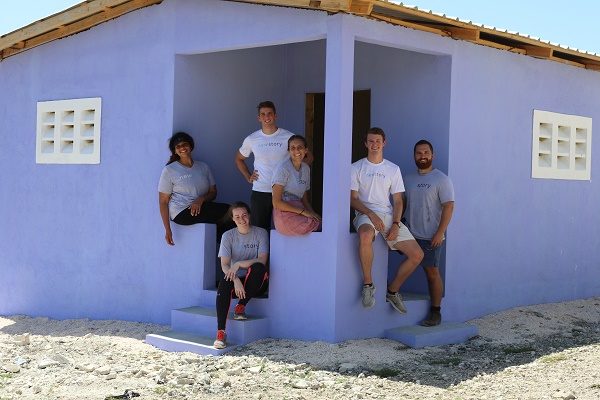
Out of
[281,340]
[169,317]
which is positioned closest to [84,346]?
[169,317]

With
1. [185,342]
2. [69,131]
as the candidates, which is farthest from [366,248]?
[69,131]

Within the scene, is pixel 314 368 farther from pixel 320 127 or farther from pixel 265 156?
pixel 320 127

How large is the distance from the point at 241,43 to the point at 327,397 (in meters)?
4.01

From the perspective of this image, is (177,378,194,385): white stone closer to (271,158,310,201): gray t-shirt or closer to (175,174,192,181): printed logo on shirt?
(271,158,310,201): gray t-shirt

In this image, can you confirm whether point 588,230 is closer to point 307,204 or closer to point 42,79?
point 307,204

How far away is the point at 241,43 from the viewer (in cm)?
935

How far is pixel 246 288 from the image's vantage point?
8.62m

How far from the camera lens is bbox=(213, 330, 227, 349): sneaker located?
8.36 meters

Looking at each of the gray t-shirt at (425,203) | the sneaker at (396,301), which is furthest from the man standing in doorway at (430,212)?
the sneaker at (396,301)

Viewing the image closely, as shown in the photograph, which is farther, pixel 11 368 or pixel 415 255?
pixel 415 255

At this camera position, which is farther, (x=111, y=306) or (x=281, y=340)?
(x=111, y=306)

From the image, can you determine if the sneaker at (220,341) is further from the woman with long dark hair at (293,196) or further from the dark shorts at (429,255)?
the dark shorts at (429,255)

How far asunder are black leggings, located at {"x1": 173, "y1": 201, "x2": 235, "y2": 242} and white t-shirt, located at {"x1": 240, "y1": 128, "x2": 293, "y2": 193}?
0.66 metres

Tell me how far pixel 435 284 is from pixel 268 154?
2.16 metres
